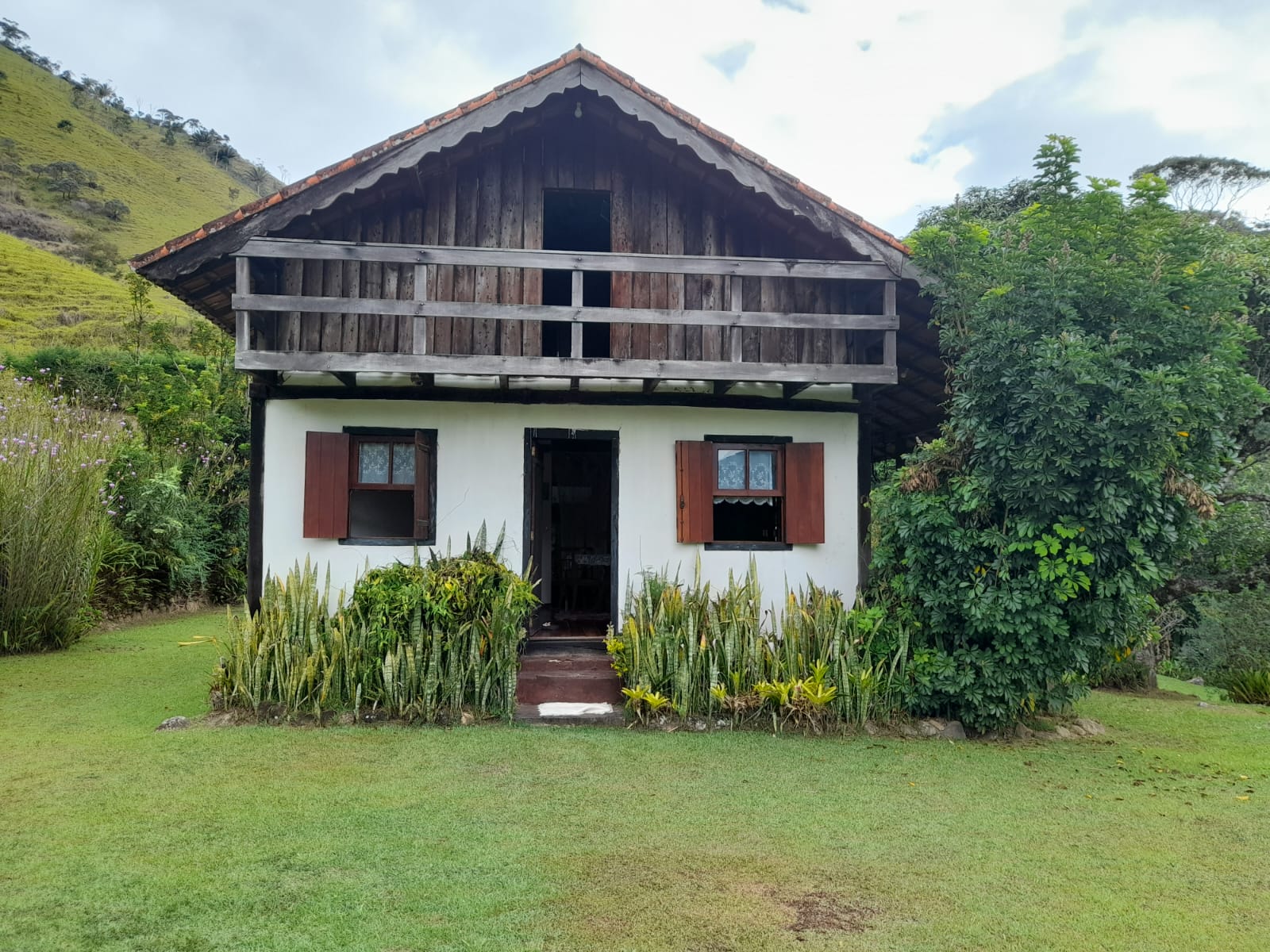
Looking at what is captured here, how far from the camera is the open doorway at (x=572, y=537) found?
427 inches

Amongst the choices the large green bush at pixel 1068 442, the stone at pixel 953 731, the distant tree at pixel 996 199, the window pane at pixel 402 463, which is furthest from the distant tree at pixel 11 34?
the stone at pixel 953 731

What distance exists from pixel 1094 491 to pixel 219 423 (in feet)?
51.0

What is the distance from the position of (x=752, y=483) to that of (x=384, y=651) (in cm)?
412

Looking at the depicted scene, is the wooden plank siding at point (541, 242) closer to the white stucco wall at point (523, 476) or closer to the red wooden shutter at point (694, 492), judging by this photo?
the white stucco wall at point (523, 476)

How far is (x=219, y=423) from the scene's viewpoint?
671 inches

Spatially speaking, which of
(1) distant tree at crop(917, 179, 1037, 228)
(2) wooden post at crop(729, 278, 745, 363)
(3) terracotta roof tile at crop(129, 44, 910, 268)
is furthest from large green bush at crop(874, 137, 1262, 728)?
(1) distant tree at crop(917, 179, 1037, 228)

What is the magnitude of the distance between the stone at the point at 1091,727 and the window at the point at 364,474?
21.4 feet

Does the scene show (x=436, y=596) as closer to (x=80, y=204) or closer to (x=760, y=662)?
(x=760, y=662)

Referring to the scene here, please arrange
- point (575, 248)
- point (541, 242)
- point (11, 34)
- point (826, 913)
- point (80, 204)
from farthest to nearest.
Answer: point (11, 34) → point (80, 204) → point (575, 248) → point (541, 242) → point (826, 913)

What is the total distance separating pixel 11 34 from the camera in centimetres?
7312

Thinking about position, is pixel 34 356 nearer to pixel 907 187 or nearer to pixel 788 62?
pixel 788 62

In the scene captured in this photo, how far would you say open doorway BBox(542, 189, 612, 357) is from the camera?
10.5 metres

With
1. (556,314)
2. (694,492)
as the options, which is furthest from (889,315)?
(556,314)

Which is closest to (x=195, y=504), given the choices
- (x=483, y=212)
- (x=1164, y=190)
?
(x=483, y=212)
